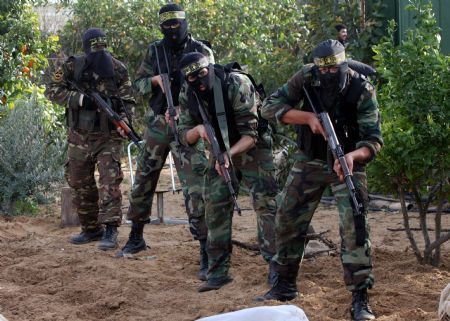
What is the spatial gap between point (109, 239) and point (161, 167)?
40.2 inches

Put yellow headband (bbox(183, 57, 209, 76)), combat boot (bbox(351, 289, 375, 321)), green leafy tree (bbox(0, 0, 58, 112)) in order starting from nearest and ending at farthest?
combat boot (bbox(351, 289, 375, 321)) → yellow headband (bbox(183, 57, 209, 76)) → green leafy tree (bbox(0, 0, 58, 112))

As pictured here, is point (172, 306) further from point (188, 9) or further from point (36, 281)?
point (188, 9)

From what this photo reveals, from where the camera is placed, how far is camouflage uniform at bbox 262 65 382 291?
5766mm

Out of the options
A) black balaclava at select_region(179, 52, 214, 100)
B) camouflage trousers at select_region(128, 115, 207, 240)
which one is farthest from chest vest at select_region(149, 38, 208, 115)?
black balaclava at select_region(179, 52, 214, 100)

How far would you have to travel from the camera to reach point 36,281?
755 centimetres

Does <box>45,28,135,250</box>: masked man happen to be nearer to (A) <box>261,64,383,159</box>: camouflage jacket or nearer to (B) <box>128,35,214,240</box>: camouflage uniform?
(B) <box>128,35,214,240</box>: camouflage uniform

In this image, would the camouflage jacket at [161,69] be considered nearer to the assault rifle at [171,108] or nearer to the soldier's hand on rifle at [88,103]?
the assault rifle at [171,108]

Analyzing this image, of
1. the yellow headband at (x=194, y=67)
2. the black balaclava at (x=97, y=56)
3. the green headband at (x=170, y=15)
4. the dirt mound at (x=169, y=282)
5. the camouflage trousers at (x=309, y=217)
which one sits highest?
the green headband at (x=170, y=15)

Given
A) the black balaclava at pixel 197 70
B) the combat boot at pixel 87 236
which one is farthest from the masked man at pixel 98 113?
the black balaclava at pixel 197 70

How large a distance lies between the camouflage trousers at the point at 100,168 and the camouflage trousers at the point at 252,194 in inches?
79.1

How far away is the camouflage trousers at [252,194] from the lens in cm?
679

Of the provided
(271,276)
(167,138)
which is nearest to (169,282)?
(271,276)

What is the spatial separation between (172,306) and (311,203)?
4.11 ft

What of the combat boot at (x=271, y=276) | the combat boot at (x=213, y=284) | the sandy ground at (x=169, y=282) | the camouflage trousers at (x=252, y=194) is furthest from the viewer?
the combat boot at (x=213, y=284)
